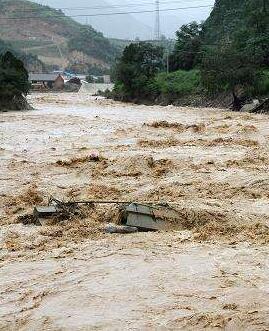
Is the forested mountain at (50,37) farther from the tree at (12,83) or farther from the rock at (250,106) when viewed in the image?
A: the rock at (250,106)

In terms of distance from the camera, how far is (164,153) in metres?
16.7

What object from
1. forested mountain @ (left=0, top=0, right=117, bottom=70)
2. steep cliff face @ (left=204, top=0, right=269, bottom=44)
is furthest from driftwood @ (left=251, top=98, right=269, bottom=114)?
forested mountain @ (left=0, top=0, right=117, bottom=70)

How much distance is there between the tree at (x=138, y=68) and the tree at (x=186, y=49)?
198 inches

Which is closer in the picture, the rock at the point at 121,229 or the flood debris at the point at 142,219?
the rock at the point at 121,229

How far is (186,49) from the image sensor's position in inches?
2207

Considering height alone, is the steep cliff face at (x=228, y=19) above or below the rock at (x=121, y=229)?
above

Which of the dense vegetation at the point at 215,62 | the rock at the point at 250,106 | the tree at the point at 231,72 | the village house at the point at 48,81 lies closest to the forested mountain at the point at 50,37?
the village house at the point at 48,81

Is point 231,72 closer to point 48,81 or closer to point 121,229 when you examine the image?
point 121,229

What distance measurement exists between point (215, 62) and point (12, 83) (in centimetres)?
1405

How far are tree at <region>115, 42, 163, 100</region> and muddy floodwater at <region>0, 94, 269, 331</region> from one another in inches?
1297

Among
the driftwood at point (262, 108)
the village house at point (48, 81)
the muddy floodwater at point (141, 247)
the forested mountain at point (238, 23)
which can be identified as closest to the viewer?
the muddy floodwater at point (141, 247)

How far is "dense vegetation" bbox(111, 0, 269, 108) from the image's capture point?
3556 cm

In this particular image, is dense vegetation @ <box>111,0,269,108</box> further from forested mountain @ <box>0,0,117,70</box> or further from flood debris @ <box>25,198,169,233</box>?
forested mountain @ <box>0,0,117,70</box>

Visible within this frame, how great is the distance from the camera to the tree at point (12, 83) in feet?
124
